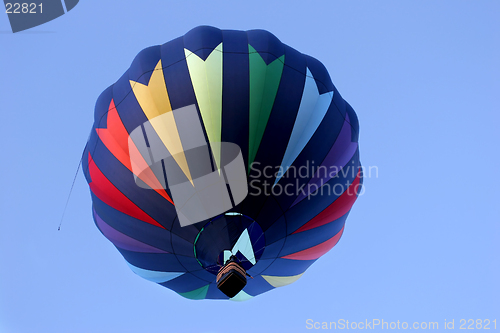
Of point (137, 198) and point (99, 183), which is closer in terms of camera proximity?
point (137, 198)

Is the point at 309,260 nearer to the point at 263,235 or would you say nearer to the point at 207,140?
the point at 263,235

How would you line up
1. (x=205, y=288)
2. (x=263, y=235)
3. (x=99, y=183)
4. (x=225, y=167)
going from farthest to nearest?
(x=205, y=288), (x=99, y=183), (x=263, y=235), (x=225, y=167)

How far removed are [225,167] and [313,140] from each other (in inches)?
56.8

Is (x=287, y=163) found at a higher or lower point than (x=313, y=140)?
lower

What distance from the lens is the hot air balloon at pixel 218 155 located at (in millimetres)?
6203

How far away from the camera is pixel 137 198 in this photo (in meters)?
6.51

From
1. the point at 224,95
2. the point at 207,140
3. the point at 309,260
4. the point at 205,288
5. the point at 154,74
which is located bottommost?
the point at 205,288

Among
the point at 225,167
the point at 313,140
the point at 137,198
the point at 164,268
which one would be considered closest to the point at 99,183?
the point at 137,198

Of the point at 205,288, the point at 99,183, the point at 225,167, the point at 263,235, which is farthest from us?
the point at 205,288

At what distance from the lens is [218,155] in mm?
6117

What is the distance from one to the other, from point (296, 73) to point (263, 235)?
250 cm

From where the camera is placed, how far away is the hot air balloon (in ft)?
20.4

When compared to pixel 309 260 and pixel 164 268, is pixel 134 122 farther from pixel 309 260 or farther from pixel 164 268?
pixel 309 260

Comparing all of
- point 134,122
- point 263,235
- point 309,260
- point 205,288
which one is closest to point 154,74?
point 134,122
